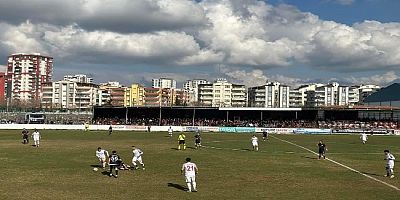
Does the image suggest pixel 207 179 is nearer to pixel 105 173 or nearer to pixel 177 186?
pixel 177 186

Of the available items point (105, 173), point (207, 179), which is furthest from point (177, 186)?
point (105, 173)

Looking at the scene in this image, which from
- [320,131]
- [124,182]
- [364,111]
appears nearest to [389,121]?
[364,111]

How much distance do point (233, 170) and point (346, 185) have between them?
304 inches

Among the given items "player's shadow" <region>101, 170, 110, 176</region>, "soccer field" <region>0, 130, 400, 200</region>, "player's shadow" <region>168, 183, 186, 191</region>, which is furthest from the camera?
"player's shadow" <region>101, 170, 110, 176</region>

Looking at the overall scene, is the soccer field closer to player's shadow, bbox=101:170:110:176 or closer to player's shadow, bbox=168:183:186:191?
player's shadow, bbox=168:183:186:191

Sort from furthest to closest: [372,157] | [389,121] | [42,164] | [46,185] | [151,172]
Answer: [389,121] → [372,157] → [42,164] → [151,172] → [46,185]

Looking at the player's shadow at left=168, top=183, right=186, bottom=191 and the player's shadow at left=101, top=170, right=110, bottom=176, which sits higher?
the player's shadow at left=101, top=170, right=110, bottom=176

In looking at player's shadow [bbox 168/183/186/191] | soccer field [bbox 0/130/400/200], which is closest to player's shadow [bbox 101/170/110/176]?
soccer field [bbox 0/130/400/200]

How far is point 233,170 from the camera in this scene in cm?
2977

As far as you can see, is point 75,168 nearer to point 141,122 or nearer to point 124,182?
point 124,182

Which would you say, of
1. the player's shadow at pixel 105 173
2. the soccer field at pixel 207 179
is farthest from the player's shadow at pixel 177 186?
the player's shadow at pixel 105 173

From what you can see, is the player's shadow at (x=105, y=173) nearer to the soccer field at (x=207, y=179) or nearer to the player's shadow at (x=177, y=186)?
the soccer field at (x=207, y=179)

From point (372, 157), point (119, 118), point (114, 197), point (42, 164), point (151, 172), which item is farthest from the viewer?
point (119, 118)

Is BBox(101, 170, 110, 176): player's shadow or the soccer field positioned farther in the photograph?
BBox(101, 170, 110, 176): player's shadow
